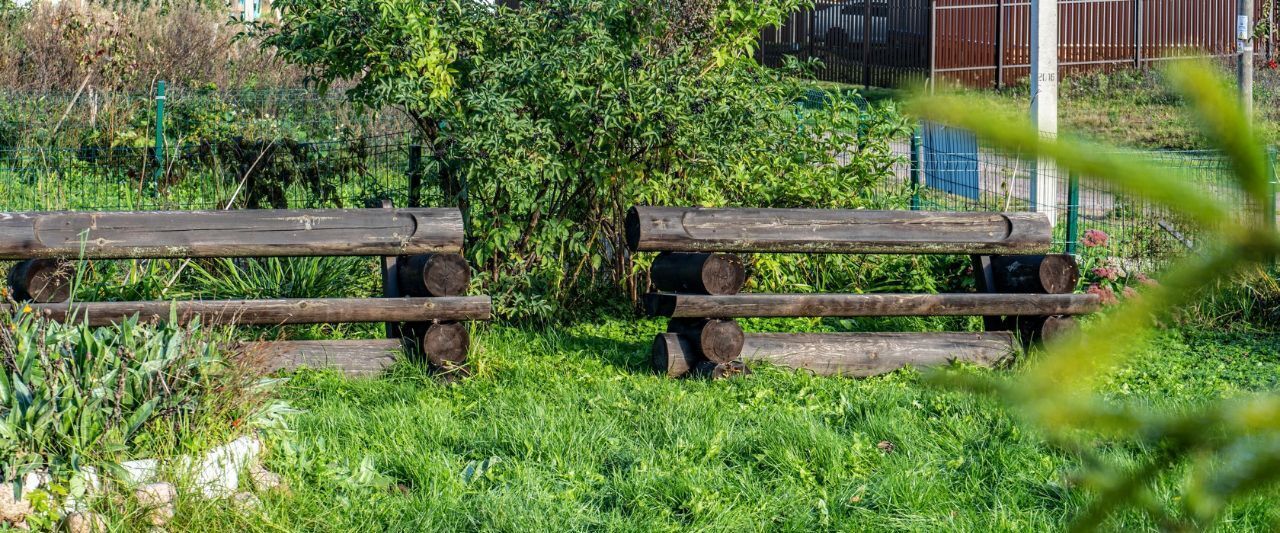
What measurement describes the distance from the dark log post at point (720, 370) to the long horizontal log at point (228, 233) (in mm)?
1388

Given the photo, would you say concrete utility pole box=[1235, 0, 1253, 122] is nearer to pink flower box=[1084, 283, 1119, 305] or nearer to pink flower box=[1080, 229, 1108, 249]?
pink flower box=[1080, 229, 1108, 249]

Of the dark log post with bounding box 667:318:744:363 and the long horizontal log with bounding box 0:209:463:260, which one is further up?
the long horizontal log with bounding box 0:209:463:260

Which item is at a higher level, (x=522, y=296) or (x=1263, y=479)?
(x=1263, y=479)

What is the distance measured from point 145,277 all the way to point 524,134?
2.43 meters

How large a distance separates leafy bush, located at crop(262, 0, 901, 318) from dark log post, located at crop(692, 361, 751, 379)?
1248mm

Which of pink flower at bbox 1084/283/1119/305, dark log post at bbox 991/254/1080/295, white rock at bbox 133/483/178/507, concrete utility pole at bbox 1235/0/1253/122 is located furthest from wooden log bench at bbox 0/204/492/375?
concrete utility pole at bbox 1235/0/1253/122

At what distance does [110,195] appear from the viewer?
31.7 feet

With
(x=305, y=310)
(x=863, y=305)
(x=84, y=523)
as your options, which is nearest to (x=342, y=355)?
(x=305, y=310)

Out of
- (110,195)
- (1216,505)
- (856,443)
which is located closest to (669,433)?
(856,443)

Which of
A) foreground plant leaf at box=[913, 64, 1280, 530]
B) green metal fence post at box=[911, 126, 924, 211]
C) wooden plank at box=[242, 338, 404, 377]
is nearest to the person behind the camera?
foreground plant leaf at box=[913, 64, 1280, 530]

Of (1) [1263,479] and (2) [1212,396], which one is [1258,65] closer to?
(2) [1212,396]

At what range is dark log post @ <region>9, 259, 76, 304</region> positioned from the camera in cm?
582

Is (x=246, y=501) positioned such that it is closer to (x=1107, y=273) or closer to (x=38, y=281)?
(x=38, y=281)

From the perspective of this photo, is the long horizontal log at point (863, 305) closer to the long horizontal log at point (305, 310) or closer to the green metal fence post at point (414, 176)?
the long horizontal log at point (305, 310)
